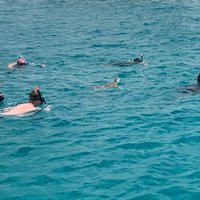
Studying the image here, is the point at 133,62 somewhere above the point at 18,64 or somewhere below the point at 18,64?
below

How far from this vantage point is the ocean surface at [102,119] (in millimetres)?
14258

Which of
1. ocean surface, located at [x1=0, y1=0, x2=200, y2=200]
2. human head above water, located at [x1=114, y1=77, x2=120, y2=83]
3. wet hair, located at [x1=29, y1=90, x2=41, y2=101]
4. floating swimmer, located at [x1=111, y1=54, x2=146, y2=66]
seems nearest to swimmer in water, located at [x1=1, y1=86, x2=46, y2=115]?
wet hair, located at [x1=29, y1=90, x2=41, y2=101]

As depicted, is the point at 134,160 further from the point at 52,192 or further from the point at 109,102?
the point at 109,102

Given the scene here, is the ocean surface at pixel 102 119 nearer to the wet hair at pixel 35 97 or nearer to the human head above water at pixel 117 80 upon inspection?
the human head above water at pixel 117 80

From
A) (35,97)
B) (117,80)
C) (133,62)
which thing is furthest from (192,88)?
(35,97)

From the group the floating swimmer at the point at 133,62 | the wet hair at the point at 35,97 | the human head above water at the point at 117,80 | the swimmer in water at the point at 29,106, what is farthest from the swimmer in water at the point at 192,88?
the wet hair at the point at 35,97

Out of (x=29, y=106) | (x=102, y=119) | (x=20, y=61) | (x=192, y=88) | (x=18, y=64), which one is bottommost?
(x=102, y=119)

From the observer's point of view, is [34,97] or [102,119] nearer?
[102,119]

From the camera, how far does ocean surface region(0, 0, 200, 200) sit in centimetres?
1426

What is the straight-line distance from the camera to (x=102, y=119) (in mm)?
19516

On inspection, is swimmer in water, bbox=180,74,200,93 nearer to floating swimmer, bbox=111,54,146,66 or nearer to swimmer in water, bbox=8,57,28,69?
floating swimmer, bbox=111,54,146,66

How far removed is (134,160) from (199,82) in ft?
29.8

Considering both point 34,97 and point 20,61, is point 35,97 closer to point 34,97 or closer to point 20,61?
point 34,97

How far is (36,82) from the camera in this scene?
2512cm
